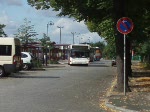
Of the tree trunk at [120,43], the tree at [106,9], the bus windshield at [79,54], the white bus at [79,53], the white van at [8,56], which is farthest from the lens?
the bus windshield at [79,54]

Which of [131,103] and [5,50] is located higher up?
[5,50]

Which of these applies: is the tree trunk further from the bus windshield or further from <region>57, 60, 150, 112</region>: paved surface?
the bus windshield

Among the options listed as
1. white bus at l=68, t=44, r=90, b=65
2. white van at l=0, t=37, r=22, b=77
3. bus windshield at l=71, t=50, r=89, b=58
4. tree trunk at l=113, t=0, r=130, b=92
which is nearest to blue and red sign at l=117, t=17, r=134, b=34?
tree trunk at l=113, t=0, r=130, b=92

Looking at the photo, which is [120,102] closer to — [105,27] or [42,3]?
[42,3]

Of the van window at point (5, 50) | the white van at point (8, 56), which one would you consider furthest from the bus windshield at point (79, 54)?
the van window at point (5, 50)

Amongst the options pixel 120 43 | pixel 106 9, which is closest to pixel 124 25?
pixel 120 43

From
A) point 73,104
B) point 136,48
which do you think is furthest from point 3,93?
point 136,48

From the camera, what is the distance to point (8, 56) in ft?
96.1

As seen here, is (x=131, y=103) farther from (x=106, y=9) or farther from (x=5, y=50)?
(x=5, y=50)

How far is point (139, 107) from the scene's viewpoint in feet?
45.6

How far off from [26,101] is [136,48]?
44.3 meters

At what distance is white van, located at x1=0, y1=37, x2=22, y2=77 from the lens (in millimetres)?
29266

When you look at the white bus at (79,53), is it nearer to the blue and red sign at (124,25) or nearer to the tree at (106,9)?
the tree at (106,9)

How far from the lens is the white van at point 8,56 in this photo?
2927 cm
